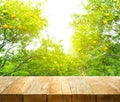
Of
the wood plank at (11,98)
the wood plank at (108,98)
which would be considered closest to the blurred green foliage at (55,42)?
the wood plank at (11,98)

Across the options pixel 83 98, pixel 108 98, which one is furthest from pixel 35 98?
pixel 108 98

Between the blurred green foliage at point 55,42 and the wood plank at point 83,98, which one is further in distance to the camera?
the blurred green foliage at point 55,42

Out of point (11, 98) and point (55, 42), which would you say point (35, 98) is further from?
point (55, 42)

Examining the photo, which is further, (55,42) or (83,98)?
(55,42)

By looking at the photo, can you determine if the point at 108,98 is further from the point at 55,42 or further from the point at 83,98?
the point at 55,42

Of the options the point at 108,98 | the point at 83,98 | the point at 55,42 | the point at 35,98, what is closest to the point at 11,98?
the point at 35,98

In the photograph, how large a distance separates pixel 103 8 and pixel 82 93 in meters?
5.27

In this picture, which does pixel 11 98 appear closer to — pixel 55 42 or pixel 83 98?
pixel 83 98

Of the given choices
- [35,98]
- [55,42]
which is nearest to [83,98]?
[35,98]

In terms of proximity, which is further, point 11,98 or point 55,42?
point 55,42

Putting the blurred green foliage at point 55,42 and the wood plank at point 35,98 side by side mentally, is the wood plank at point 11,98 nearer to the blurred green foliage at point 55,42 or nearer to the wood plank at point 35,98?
the wood plank at point 35,98

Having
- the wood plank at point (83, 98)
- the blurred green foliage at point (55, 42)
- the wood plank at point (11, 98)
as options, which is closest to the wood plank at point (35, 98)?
the wood plank at point (11, 98)

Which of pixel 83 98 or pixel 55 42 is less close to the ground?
pixel 55 42

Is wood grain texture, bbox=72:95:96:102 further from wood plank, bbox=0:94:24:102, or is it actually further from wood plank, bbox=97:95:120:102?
wood plank, bbox=0:94:24:102
